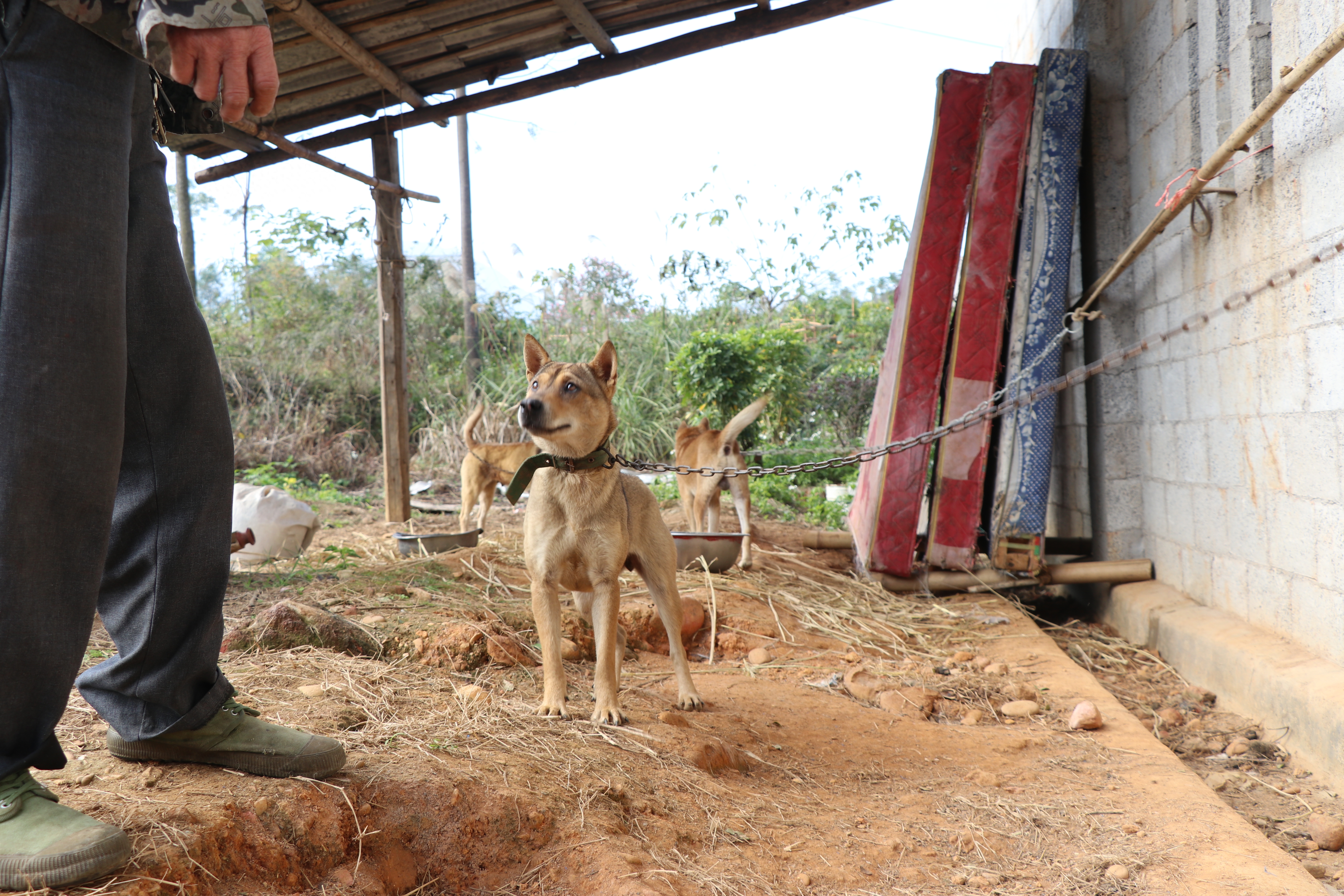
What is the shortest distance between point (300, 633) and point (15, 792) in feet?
6.69

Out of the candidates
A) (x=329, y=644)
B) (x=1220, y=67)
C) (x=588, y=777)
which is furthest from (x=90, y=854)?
(x=1220, y=67)

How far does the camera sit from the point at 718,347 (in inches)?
391

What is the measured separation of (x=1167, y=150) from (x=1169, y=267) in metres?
0.66

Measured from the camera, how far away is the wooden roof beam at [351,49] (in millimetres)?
4339

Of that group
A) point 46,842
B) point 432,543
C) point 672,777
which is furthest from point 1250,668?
point 432,543

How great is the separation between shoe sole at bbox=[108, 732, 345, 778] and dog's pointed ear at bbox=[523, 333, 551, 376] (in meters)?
1.74

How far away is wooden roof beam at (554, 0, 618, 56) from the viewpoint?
4.93 metres

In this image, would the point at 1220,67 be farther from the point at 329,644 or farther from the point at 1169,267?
the point at 329,644

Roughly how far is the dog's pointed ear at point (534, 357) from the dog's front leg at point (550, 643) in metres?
0.85

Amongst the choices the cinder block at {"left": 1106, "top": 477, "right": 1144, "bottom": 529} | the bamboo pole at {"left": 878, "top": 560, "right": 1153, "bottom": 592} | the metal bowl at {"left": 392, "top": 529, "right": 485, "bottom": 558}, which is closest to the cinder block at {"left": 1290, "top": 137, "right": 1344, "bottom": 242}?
the cinder block at {"left": 1106, "top": 477, "right": 1144, "bottom": 529}

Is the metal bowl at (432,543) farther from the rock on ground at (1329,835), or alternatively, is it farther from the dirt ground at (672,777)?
the rock on ground at (1329,835)

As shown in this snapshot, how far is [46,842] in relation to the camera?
1.37m

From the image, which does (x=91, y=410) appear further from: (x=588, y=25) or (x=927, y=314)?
(x=927, y=314)

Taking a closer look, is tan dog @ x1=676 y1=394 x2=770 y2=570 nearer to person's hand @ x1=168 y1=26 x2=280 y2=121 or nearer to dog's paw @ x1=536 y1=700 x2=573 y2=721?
dog's paw @ x1=536 y1=700 x2=573 y2=721
